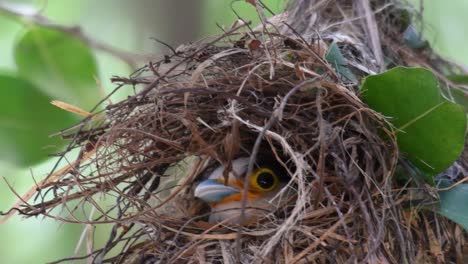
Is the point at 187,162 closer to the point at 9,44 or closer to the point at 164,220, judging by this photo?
the point at 164,220

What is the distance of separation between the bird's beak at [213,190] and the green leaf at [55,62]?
0.70 meters

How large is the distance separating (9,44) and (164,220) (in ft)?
5.68

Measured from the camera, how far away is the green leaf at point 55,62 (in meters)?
1.96

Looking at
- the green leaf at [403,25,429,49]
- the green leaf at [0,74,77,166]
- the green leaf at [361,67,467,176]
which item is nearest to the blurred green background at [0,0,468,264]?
the green leaf at [0,74,77,166]

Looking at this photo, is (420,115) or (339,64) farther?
(339,64)

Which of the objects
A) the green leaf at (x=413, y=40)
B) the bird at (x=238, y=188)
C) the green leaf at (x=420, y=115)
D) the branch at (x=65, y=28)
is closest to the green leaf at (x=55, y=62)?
the branch at (x=65, y=28)

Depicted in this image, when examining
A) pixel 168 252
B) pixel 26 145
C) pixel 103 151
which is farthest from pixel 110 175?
pixel 26 145

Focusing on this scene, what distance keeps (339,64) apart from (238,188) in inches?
11.7

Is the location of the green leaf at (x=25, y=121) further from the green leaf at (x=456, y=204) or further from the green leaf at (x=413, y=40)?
the green leaf at (x=456, y=204)

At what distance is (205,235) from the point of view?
1196 millimetres

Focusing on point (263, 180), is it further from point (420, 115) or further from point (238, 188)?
point (420, 115)

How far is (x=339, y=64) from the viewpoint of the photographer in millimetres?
1256

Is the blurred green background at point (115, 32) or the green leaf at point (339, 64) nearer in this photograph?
the green leaf at point (339, 64)

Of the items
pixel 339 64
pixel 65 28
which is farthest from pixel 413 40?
pixel 65 28
